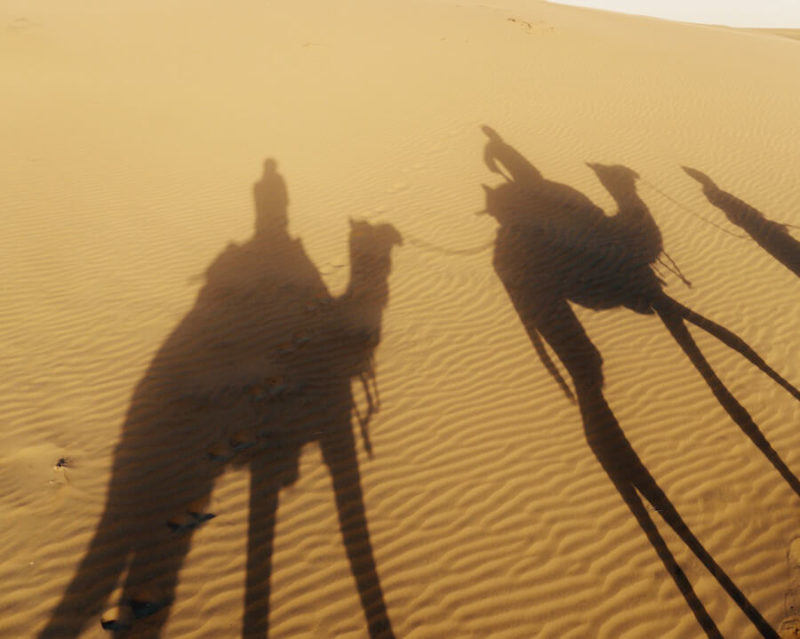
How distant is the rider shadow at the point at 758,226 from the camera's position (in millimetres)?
8500

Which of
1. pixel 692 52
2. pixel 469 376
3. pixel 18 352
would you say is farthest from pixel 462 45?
pixel 18 352

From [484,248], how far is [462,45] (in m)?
13.1

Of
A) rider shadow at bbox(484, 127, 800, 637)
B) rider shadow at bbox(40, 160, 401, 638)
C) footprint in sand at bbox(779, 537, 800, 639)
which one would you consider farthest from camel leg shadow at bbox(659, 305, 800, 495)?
rider shadow at bbox(40, 160, 401, 638)

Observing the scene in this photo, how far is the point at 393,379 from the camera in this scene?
575cm

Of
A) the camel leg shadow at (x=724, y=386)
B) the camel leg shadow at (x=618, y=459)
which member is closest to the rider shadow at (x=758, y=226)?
the camel leg shadow at (x=724, y=386)

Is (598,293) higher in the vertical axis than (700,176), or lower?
lower

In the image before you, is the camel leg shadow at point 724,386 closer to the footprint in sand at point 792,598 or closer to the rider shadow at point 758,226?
the footprint in sand at point 792,598

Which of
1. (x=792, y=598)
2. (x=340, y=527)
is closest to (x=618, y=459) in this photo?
(x=792, y=598)

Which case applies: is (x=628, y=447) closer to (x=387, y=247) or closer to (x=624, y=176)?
(x=387, y=247)

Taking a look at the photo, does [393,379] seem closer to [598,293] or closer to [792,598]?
[598,293]

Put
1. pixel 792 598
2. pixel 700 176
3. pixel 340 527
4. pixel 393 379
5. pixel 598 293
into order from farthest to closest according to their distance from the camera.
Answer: pixel 700 176
pixel 598 293
pixel 393 379
pixel 340 527
pixel 792 598

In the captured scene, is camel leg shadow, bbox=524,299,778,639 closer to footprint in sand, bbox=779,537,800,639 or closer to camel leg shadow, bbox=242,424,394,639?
footprint in sand, bbox=779,537,800,639

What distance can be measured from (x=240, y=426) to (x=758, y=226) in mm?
9546

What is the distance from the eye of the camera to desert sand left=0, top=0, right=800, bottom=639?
3.99 m
